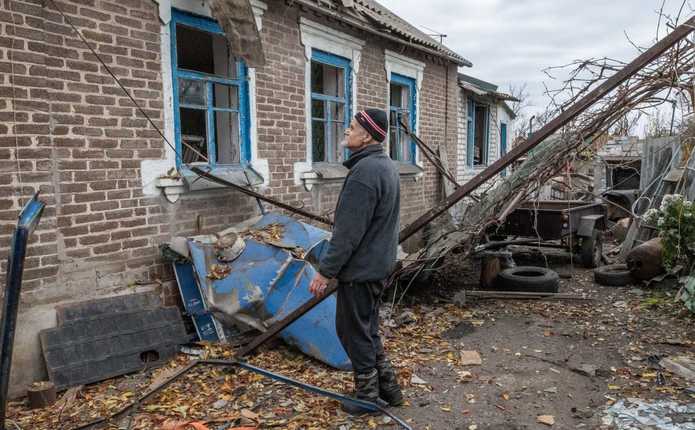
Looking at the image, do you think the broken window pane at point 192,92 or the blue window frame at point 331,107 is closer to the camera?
the broken window pane at point 192,92

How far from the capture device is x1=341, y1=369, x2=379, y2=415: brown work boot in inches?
139

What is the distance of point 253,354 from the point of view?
15.4ft

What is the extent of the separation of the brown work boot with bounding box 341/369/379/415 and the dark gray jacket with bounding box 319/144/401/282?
0.71 m

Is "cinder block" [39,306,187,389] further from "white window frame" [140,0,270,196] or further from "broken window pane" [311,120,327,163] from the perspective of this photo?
"broken window pane" [311,120,327,163]

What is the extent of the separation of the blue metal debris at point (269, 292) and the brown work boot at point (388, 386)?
76 cm

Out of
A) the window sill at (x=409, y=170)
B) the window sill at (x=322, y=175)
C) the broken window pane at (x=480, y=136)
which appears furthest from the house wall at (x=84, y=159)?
the broken window pane at (x=480, y=136)

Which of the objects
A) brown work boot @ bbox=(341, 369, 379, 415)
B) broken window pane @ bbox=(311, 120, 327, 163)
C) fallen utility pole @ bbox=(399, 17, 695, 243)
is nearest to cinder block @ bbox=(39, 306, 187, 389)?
brown work boot @ bbox=(341, 369, 379, 415)

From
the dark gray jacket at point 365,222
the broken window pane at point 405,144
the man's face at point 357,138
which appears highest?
the broken window pane at point 405,144

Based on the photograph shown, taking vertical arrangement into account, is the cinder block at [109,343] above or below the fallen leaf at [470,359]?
above

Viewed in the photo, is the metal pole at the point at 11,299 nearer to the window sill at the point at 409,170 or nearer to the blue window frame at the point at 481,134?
the window sill at the point at 409,170

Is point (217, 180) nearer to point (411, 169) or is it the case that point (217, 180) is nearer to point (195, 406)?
point (195, 406)

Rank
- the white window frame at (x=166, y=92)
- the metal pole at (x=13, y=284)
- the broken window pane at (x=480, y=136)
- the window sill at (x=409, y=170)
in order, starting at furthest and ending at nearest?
1. the broken window pane at (x=480, y=136)
2. the window sill at (x=409, y=170)
3. the white window frame at (x=166, y=92)
4. the metal pole at (x=13, y=284)

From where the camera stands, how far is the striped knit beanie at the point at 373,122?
343 cm

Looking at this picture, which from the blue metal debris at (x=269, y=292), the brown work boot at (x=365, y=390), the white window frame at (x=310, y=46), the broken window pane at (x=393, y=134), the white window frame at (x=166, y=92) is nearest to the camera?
the brown work boot at (x=365, y=390)
